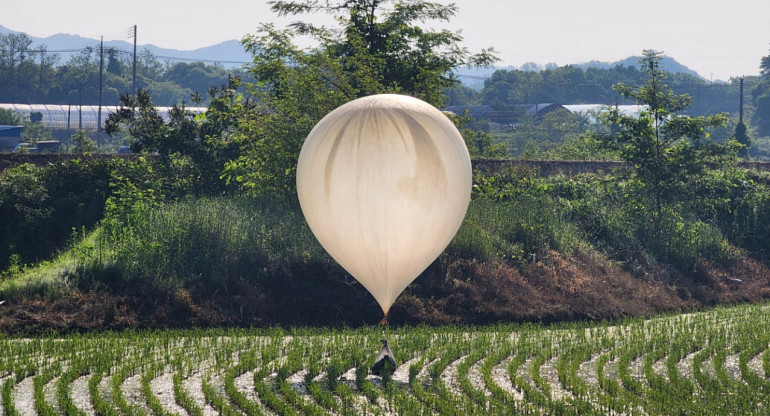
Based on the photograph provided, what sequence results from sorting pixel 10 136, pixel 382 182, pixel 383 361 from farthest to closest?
pixel 10 136, pixel 383 361, pixel 382 182

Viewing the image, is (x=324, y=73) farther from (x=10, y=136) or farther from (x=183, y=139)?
(x=10, y=136)

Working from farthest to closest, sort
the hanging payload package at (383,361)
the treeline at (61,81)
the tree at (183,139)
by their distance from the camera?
the treeline at (61,81) < the tree at (183,139) < the hanging payload package at (383,361)

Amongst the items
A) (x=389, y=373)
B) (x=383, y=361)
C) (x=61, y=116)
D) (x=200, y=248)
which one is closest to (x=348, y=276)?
(x=200, y=248)

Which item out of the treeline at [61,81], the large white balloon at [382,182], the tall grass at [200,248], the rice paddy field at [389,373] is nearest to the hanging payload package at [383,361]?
the rice paddy field at [389,373]

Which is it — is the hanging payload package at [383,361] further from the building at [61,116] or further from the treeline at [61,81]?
the treeline at [61,81]

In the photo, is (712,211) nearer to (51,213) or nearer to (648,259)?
(648,259)
